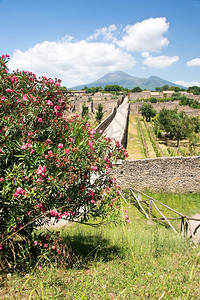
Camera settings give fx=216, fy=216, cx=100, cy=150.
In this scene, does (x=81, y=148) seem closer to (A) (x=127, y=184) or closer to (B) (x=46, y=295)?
(B) (x=46, y=295)

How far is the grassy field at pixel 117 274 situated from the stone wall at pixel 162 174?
A: 5894 mm

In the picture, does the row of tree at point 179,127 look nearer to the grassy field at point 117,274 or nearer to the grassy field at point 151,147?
the grassy field at point 151,147

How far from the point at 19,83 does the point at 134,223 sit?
753 cm

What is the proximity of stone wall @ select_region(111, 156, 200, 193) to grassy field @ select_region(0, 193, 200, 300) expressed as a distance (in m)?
5.89

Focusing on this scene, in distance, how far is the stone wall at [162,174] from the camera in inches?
497

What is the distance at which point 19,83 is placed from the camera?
4.77m

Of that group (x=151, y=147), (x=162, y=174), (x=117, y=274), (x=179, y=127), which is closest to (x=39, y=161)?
(x=117, y=274)

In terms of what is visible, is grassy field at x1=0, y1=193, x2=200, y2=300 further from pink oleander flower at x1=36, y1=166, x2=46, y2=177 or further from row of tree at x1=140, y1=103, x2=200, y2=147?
row of tree at x1=140, y1=103, x2=200, y2=147

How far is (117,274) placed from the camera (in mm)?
4277

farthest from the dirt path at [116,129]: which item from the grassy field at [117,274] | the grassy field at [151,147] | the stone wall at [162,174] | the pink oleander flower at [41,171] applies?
the pink oleander flower at [41,171]

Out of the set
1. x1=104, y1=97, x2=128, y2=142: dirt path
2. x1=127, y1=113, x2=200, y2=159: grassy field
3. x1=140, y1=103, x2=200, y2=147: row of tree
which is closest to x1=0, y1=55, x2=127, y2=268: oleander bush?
x1=104, y1=97, x2=128, y2=142: dirt path

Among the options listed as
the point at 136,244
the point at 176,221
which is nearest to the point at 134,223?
the point at 176,221

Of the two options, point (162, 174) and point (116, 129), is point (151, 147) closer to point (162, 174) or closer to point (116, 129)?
point (116, 129)

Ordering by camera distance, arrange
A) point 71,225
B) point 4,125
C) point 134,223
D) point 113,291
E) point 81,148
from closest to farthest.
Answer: point 113,291, point 4,125, point 81,148, point 71,225, point 134,223
